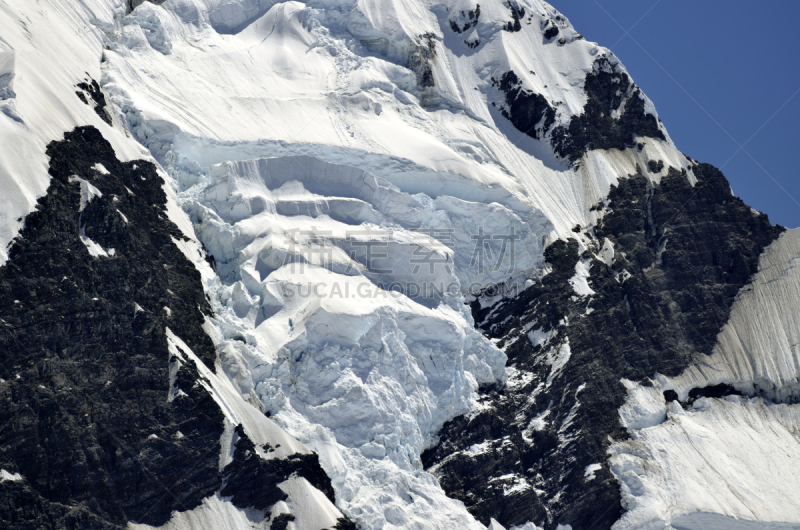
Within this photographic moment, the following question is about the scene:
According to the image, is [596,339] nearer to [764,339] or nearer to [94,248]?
[764,339]

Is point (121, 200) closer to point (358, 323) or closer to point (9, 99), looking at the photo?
point (9, 99)

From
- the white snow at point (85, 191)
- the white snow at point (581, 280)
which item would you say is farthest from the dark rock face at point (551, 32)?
the white snow at point (85, 191)

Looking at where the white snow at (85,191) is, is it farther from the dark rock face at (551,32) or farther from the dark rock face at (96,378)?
the dark rock face at (551,32)

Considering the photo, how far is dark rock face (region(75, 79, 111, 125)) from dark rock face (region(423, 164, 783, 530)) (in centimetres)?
2947

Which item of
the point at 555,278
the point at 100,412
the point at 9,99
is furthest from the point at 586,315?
the point at 9,99

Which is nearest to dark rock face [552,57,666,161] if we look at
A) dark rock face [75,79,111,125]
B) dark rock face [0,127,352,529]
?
dark rock face [75,79,111,125]

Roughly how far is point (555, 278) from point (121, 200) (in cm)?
3230

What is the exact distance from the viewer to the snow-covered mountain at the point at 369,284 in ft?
165

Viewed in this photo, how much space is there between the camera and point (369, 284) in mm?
63250

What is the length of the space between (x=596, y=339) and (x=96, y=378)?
3717cm

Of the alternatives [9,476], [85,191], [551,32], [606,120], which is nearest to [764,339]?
[606,120]

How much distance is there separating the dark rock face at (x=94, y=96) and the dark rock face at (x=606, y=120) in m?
38.7

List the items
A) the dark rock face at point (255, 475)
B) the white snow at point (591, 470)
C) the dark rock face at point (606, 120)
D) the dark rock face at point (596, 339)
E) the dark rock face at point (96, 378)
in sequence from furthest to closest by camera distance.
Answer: the dark rock face at point (606, 120), the white snow at point (591, 470), the dark rock face at point (596, 339), the dark rock face at point (255, 475), the dark rock face at point (96, 378)

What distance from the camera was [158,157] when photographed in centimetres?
6419
